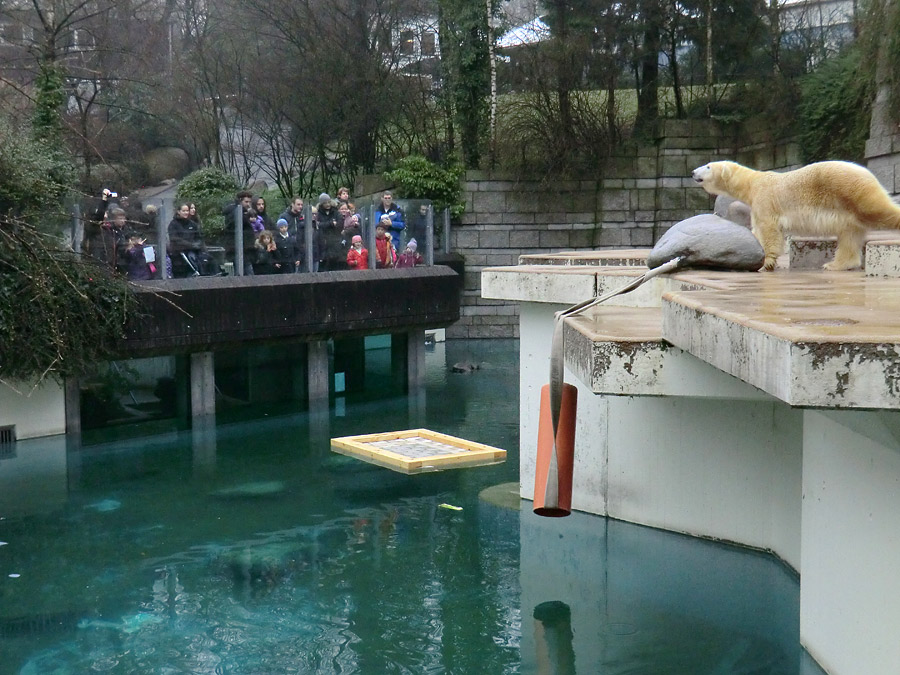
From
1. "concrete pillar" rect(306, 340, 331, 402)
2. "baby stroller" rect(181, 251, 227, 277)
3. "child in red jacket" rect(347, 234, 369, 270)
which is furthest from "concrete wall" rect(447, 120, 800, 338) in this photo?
"baby stroller" rect(181, 251, 227, 277)

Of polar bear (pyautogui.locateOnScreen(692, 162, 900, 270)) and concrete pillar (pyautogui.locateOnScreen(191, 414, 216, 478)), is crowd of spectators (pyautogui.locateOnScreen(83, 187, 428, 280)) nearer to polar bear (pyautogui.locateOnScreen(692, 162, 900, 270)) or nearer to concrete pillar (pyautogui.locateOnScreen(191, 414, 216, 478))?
concrete pillar (pyautogui.locateOnScreen(191, 414, 216, 478))

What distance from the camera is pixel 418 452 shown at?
1044cm

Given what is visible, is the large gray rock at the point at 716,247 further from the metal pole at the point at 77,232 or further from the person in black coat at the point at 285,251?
the person in black coat at the point at 285,251

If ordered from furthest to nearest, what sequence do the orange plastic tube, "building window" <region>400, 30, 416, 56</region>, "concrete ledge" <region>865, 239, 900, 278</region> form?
"building window" <region>400, 30, 416, 56</region>, "concrete ledge" <region>865, 239, 900, 278</region>, the orange plastic tube

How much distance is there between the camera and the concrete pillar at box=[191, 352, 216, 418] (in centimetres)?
1409

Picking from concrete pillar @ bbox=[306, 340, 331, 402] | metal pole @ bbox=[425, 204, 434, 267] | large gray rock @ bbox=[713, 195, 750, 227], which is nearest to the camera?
large gray rock @ bbox=[713, 195, 750, 227]

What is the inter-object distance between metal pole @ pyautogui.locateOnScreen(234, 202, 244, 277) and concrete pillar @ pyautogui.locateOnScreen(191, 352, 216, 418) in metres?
1.12

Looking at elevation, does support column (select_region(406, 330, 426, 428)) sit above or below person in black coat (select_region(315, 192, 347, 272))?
below

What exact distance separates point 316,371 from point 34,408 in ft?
13.0

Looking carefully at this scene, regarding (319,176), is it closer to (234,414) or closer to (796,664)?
(234,414)

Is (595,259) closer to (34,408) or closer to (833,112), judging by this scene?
(34,408)

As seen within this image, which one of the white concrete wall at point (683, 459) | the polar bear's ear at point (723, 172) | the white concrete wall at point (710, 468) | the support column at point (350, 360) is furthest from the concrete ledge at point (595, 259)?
the support column at point (350, 360)

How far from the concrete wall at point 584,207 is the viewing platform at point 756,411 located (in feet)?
37.0

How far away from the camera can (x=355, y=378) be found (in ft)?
56.7
